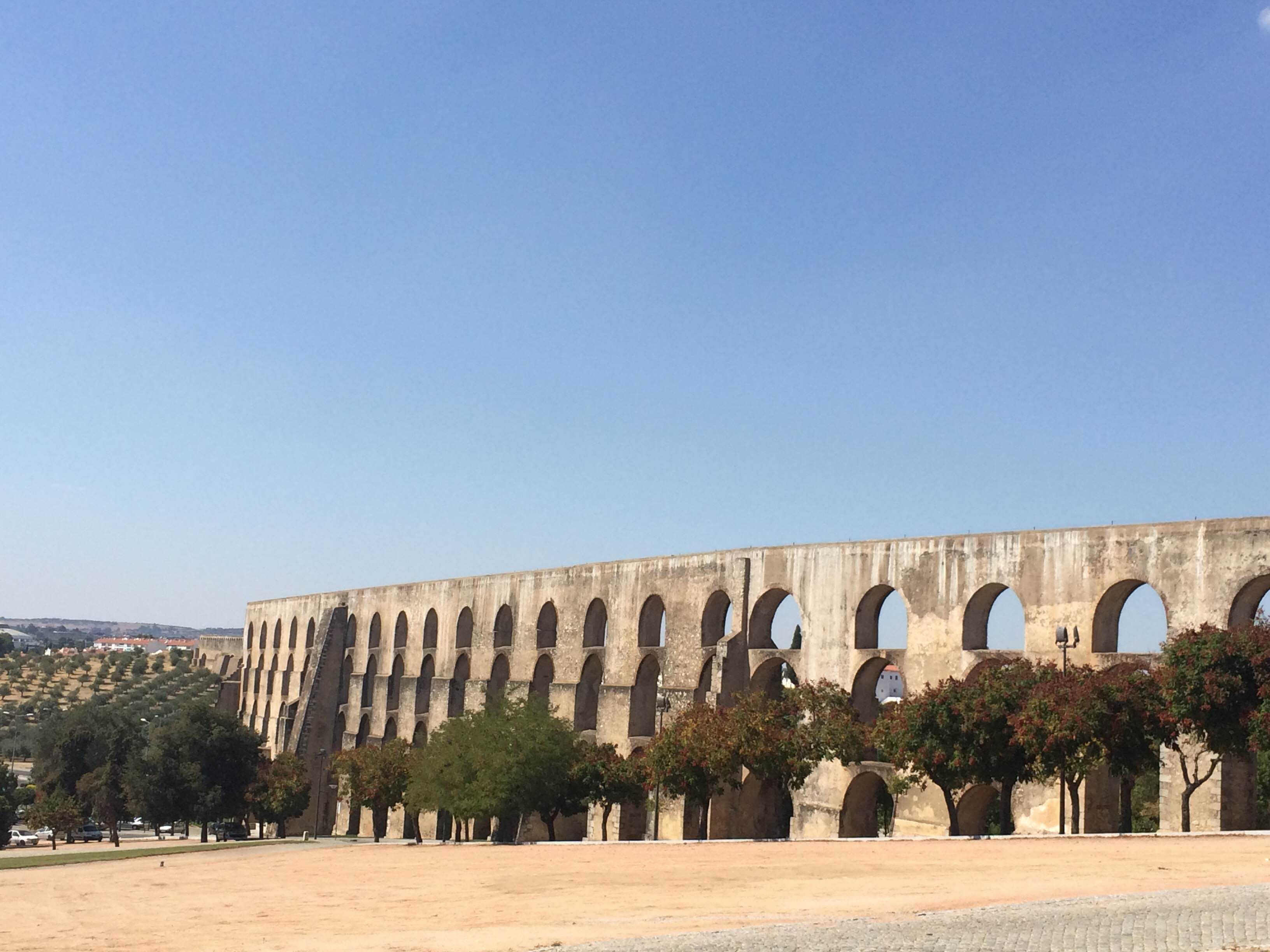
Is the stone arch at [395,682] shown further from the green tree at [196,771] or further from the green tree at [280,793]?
the green tree at [196,771]

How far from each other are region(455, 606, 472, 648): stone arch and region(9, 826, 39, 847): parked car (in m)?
19.2

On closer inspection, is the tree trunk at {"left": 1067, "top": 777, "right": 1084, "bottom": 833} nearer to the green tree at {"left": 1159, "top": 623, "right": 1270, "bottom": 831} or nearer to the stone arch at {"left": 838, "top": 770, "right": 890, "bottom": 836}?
the green tree at {"left": 1159, "top": 623, "right": 1270, "bottom": 831}

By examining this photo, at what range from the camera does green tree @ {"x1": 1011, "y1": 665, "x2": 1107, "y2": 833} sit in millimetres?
20938

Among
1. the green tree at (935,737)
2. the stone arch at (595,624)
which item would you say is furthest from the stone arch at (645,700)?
the green tree at (935,737)

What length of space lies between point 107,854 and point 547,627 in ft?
49.8

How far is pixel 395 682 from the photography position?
5247cm

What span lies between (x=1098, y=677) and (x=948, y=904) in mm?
10193

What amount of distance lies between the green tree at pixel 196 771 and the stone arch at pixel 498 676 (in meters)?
11.2

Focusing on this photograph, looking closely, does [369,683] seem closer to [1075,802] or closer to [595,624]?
[595,624]

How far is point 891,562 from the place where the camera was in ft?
94.9

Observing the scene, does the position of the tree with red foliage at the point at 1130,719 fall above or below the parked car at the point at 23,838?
above

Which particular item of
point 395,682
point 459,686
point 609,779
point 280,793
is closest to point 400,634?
point 395,682

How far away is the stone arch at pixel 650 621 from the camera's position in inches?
1442

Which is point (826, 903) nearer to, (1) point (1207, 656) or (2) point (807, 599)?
(1) point (1207, 656)
